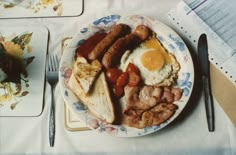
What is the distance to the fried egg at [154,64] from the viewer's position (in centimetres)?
83

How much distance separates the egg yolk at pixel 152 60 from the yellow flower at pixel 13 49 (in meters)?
0.30

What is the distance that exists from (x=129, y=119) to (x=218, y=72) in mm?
240

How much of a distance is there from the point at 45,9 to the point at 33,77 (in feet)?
0.61

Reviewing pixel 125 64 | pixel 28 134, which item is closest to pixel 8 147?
pixel 28 134

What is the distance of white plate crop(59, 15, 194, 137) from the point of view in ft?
2.55

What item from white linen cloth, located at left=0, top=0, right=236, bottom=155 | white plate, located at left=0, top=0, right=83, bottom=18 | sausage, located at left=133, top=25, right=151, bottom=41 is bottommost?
white linen cloth, located at left=0, top=0, right=236, bottom=155

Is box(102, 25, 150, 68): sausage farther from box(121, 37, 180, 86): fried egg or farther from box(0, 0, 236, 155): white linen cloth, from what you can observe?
box(0, 0, 236, 155): white linen cloth

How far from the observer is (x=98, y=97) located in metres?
0.81

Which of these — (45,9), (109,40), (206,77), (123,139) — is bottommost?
(123,139)

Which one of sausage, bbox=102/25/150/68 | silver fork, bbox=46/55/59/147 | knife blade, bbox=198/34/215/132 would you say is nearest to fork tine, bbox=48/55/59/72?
silver fork, bbox=46/55/59/147

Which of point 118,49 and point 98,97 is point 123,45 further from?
point 98,97

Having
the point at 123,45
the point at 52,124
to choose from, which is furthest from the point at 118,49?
the point at 52,124

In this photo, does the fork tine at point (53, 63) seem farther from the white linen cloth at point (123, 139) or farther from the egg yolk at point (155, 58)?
the egg yolk at point (155, 58)

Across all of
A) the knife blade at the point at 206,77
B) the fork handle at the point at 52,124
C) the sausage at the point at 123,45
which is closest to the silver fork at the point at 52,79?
the fork handle at the point at 52,124
